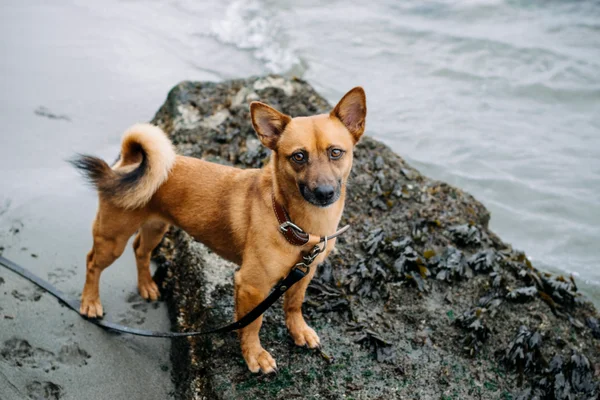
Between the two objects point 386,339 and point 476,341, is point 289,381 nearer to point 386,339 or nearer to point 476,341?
point 386,339

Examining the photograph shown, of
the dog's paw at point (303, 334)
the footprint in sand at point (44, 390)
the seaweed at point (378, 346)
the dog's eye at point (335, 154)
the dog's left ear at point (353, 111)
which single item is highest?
the dog's left ear at point (353, 111)

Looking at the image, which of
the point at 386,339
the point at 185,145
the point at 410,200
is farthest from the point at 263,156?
the point at 386,339

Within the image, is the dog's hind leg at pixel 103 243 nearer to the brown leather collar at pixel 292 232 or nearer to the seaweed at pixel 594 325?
the brown leather collar at pixel 292 232

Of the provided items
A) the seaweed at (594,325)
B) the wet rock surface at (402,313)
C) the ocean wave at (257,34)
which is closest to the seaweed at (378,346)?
the wet rock surface at (402,313)

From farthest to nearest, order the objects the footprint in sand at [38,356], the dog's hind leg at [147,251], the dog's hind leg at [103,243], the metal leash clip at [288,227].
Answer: the dog's hind leg at [147,251], the dog's hind leg at [103,243], the footprint in sand at [38,356], the metal leash clip at [288,227]

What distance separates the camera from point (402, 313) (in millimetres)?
3996

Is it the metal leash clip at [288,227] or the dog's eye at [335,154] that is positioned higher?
the dog's eye at [335,154]

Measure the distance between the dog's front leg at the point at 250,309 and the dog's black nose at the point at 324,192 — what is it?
67cm

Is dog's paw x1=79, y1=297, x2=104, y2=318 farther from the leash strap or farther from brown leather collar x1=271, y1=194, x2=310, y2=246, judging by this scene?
brown leather collar x1=271, y1=194, x2=310, y2=246

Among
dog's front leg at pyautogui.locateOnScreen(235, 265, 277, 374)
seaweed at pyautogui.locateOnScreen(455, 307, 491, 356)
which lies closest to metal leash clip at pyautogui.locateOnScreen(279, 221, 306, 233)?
dog's front leg at pyautogui.locateOnScreen(235, 265, 277, 374)

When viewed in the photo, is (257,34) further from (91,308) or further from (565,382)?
(565,382)

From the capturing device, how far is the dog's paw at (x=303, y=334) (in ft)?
11.7

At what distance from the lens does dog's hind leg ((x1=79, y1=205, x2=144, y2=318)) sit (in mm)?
3711

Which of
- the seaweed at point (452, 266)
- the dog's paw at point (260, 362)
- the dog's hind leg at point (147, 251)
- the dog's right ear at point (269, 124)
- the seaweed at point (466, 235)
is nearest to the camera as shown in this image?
the dog's right ear at point (269, 124)
